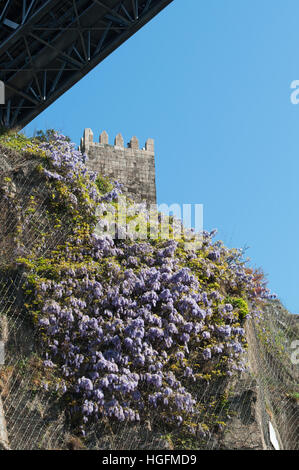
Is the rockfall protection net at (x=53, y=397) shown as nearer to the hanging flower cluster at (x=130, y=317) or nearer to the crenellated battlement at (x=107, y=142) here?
the hanging flower cluster at (x=130, y=317)

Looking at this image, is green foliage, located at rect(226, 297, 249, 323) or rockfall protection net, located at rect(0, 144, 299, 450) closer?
rockfall protection net, located at rect(0, 144, 299, 450)

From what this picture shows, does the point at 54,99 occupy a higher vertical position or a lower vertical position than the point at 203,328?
higher

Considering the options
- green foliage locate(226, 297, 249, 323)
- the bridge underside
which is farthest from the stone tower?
green foliage locate(226, 297, 249, 323)

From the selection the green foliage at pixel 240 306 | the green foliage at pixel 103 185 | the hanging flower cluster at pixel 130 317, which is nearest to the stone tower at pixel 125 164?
the green foliage at pixel 103 185

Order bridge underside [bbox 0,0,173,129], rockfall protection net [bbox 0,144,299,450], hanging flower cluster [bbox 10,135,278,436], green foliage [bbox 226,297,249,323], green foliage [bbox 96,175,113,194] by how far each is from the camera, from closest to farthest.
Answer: rockfall protection net [bbox 0,144,299,450] → hanging flower cluster [bbox 10,135,278,436] → green foliage [bbox 226,297,249,323] → green foliage [bbox 96,175,113,194] → bridge underside [bbox 0,0,173,129]

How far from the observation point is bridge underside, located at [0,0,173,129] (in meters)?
17.0

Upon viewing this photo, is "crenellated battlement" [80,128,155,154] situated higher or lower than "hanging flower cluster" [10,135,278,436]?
higher

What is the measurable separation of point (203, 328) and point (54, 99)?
987 cm

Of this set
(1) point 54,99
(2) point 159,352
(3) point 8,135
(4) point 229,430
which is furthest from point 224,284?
(1) point 54,99

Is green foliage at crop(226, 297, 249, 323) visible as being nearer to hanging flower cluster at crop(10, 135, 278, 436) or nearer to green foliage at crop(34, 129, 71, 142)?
hanging flower cluster at crop(10, 135, 278, 436)

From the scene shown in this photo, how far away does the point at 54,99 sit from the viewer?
19.2 meters

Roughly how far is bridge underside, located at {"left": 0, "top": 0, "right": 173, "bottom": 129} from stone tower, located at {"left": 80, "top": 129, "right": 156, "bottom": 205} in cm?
189

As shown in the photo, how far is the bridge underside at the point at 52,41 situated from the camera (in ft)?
55.7
